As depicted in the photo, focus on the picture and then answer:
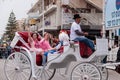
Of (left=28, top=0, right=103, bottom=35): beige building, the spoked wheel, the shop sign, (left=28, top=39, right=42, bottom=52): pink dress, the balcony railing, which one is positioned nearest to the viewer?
the spoked wheel

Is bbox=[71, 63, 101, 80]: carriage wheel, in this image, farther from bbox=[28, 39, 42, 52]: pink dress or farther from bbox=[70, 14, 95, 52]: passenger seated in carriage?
bbox=[28, 39, 42, 52]: pink dress

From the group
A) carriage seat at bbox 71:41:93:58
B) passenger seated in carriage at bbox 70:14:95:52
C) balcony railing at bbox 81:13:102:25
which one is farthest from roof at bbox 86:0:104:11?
carriage seat at bbox 71:41:93:58

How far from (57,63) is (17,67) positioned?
124 cm

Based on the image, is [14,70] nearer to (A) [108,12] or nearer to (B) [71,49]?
(B) [71,49]

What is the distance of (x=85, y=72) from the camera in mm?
9859

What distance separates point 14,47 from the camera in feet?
38.1

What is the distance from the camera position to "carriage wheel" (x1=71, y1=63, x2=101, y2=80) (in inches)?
384

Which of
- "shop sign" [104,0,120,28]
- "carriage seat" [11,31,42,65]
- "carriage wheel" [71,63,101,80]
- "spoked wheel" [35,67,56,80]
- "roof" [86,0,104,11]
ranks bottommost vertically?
"spoked wheel" [35,67,56,80]

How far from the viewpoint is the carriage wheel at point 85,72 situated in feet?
32.0

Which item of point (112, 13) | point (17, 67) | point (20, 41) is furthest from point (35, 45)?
point (112, 13)

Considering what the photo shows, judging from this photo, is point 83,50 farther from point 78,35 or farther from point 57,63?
point 57,63

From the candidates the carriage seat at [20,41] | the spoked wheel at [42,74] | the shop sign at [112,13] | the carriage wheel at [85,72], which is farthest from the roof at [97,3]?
the carriage wheel at [85,72]

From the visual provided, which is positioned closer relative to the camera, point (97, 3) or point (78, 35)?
point (78, 35)

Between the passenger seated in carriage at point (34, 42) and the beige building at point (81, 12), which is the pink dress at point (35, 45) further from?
the beige building at point (81, 12)
